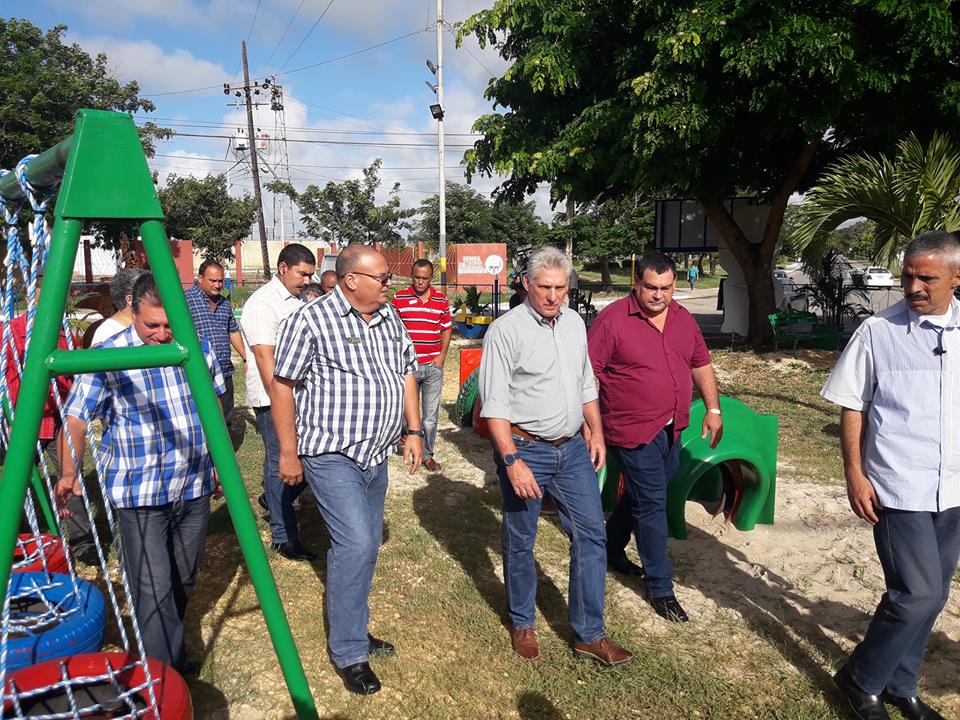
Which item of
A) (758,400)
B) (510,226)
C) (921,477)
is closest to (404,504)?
(921,477)

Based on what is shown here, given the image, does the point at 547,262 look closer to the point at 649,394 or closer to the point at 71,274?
the point at 649,394

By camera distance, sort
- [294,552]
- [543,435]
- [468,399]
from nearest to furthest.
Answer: [543,435] < [294,552] < [468,399]

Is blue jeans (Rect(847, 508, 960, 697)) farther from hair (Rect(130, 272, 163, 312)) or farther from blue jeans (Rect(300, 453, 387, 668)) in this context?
hair (Rect(130, 272, 163, 312))

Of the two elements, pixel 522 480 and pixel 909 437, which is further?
pixel 522 480

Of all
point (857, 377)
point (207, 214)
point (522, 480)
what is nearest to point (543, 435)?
point (522, 480)

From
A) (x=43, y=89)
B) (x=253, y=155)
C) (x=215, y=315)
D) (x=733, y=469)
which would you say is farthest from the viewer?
(x=253, y=155)

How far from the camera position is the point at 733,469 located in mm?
4949

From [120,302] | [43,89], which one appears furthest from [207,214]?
[120,302]

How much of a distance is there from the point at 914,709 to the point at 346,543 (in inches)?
90.7

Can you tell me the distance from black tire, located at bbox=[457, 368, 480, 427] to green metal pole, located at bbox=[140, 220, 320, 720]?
518cm

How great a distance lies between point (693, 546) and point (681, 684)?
1549 mm

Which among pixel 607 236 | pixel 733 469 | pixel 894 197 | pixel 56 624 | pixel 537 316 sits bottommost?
pixel 733 469

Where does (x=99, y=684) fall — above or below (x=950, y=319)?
below

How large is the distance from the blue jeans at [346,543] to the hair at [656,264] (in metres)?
1.60
